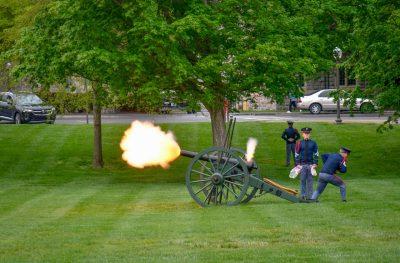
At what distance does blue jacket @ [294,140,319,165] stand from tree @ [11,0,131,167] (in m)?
10.5

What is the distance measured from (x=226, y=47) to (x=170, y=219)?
1467 cm

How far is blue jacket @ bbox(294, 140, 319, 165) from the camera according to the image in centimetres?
2308

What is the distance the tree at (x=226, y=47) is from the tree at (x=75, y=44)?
912 mm

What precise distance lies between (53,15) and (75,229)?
58.9ft

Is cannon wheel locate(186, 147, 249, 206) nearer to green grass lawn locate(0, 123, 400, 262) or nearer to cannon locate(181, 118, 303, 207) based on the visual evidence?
cannon locate(181, 118, 303, 207)

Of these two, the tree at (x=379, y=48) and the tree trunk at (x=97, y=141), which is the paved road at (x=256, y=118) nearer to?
the tree trunk at (x=97, y=141)

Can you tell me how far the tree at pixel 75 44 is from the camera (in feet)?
108

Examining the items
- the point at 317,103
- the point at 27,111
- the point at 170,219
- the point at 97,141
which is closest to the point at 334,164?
the point at 170,219

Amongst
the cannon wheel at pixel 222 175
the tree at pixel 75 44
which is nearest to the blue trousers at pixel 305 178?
the cannon wheel at pixel 222 175

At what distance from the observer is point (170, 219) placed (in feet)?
66.7

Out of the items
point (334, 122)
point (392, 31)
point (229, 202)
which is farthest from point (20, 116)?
point (229, 202)

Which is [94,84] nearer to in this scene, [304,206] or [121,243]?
[304,206]

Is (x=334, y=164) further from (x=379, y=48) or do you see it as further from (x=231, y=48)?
(x=379, y=48)

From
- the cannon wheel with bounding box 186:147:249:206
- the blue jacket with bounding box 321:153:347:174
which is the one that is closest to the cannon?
the cannon wheel with bounding box 186:147:249:206
